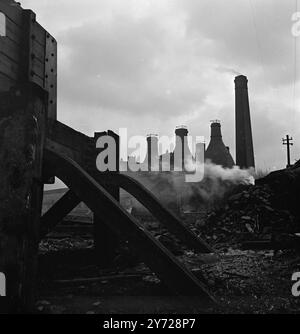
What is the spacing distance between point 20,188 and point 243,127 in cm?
2706

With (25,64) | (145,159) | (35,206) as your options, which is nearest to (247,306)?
(35,206)

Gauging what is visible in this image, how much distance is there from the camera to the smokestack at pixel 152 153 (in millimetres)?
31328

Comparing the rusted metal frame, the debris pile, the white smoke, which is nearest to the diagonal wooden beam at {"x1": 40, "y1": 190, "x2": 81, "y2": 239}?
the rusted metal frame

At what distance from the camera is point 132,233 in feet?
8.98

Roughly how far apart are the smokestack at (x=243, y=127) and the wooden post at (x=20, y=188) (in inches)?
1040

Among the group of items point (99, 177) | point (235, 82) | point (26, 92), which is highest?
point (235, 82)

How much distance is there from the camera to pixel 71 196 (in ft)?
14.2

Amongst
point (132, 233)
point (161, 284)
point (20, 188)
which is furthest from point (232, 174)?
point (20, 188)

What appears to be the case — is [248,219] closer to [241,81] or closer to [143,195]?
[143,195]

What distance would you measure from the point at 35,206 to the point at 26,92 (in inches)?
30.5

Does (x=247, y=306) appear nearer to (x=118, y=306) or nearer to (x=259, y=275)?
(x=118, y=306)

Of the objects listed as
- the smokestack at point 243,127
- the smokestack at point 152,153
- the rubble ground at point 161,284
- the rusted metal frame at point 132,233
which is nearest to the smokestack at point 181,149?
the smokestack at point 152,153

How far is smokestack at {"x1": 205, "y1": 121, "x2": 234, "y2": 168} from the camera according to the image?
3023 centimetres

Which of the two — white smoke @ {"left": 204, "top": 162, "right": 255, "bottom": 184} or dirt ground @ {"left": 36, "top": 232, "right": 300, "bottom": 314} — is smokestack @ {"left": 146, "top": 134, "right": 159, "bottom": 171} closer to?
white smoke @ {"left": 204, "top": 162, "right": 255, "bottom": 184}
